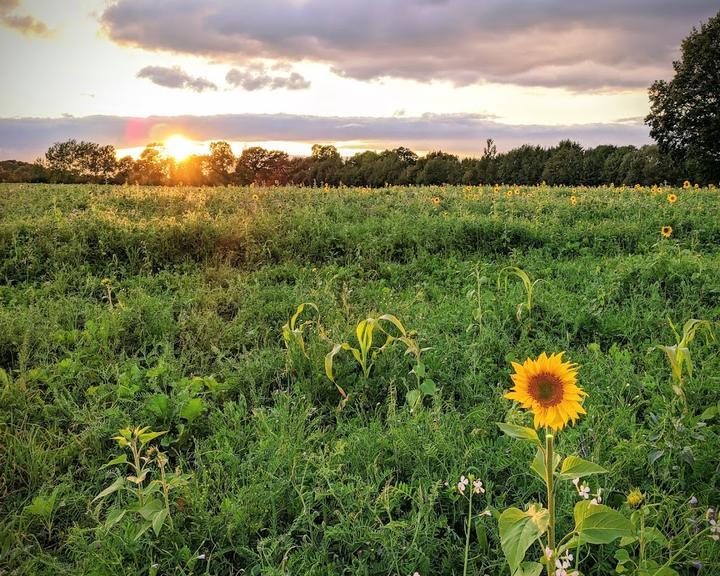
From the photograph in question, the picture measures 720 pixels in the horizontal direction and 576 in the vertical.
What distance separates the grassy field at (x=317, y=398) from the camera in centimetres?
219

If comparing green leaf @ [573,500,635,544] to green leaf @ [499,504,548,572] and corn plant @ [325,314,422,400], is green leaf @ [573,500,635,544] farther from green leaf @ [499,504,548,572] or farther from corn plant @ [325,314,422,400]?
corn plant @ [325,314,422,400]

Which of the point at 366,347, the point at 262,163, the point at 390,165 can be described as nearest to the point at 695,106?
the point at 366,347

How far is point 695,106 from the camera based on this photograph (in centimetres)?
3048

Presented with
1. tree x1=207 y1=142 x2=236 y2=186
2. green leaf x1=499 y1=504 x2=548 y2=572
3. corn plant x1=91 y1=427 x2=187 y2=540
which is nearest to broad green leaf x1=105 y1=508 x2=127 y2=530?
corn plant x1=91 y1=427 x2=187 y2=540

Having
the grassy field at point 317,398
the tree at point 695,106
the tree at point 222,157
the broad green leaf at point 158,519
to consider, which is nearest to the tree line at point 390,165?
the tree at point 222,157

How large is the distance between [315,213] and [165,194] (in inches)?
156

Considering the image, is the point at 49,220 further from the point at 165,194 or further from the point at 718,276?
the point at 718,276

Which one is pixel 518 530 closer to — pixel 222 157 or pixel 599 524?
pixel 599 524

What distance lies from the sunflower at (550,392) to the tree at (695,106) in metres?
35.7

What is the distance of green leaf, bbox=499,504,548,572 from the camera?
4.80 feet

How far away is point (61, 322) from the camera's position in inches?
182

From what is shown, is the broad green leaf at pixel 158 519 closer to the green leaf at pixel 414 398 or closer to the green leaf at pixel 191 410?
the green leaf at pixel 191 410

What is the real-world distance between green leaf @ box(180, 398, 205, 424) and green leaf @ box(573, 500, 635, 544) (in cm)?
225

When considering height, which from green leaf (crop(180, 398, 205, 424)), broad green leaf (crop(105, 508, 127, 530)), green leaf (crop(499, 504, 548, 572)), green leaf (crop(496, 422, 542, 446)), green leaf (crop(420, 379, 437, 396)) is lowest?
broad green leaf (crop(105, 508, 127, 530))
